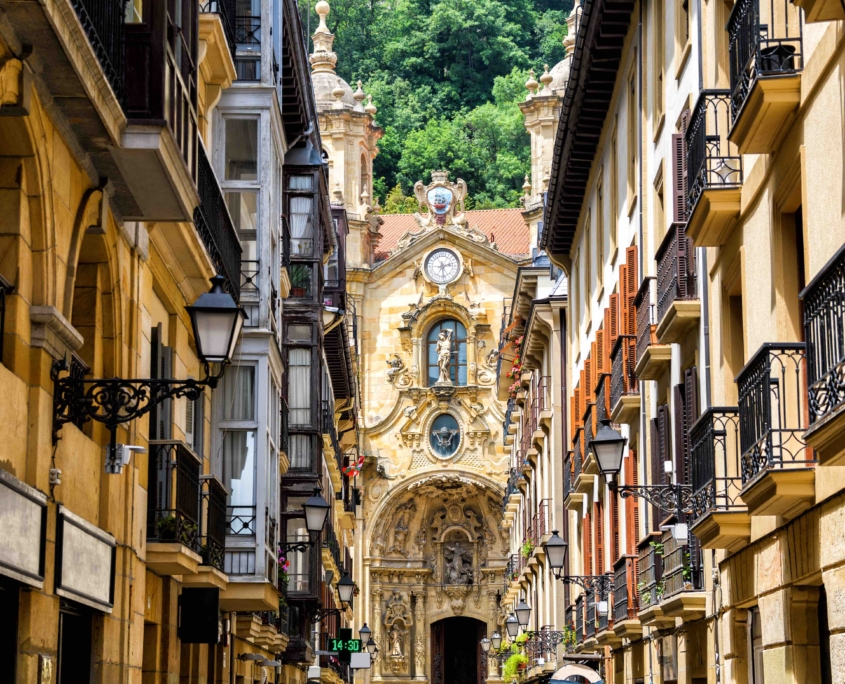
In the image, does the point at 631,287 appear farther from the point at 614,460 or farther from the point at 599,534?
the point at 599,534

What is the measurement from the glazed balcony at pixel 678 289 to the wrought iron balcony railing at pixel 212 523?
5.55 metres

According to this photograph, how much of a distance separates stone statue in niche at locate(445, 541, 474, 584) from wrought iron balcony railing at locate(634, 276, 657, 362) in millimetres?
54016

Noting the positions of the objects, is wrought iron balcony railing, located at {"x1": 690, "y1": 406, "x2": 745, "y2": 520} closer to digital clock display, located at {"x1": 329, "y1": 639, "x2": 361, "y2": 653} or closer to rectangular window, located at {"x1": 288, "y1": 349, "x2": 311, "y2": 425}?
rectangular window, located at {"x1": 288, "y1": 349, "x2": 311, "y2": 425}

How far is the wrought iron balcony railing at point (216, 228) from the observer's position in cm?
1802

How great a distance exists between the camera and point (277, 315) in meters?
27.3

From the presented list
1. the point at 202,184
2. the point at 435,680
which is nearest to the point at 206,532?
the point at 202,184

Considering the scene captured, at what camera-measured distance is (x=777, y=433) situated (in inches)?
472

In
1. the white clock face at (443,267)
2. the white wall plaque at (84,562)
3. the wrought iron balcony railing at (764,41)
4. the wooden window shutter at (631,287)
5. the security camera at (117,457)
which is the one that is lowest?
the white wall plaque at (84,562)

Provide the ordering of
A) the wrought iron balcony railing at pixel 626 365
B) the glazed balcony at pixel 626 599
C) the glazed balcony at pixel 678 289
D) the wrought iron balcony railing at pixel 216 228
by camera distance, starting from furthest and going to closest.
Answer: the wrought iron balcony railing at pixel 626 365, the glazed balcony at pixel 626 599, the wrought iron balcony railing at pixel 216 228, the glazed balcony at pixel 678 289

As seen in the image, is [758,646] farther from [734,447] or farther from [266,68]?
[266,68]

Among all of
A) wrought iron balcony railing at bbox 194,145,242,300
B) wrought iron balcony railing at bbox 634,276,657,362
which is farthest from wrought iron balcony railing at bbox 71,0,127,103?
wrought iron balcony railing at bbox 634,276,657,362

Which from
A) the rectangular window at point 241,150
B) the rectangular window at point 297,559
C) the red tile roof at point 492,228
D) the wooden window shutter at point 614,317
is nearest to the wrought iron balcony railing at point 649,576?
the wooden window shutter at point 614,317

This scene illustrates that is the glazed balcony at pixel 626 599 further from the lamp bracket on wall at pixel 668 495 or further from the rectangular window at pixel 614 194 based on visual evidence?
the rectangular window at pixel 614 194

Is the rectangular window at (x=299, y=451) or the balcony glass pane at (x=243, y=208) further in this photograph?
the rectangular window at (x=299, y=451)
